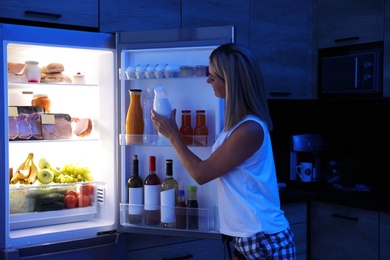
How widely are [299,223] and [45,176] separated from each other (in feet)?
4.62

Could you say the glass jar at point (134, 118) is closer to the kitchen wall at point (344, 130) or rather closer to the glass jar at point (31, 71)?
the glass jar at point (31, 71)

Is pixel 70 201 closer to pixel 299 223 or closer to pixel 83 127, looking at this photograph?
pixel 83 127

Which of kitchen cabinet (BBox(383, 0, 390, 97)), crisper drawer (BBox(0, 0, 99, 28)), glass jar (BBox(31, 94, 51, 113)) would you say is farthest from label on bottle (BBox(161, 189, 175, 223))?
kitchen cabinet (BBox(383, 0, 390, 97))

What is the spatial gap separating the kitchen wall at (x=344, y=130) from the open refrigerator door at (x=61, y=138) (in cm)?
125

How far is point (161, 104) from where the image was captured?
2111 mm

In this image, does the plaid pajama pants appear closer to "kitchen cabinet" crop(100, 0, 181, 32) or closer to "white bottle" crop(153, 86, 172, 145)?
"white bottle" crop(153, 86, 172, 145)

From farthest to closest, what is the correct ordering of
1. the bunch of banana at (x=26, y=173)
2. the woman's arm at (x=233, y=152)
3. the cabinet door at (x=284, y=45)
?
the cabinet door at (x=284, y=45) → the bunch of banana at (x=26, y=173) → the woman's arm at (x=233, y=152)

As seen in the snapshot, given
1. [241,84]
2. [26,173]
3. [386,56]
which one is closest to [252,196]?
[241,84]

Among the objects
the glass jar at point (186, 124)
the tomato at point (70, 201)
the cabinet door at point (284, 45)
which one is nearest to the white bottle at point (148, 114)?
the glass jar at point (186, 124)

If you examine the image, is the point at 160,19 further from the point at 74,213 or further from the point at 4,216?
the point at 4,216

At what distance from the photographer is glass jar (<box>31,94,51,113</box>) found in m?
2.44

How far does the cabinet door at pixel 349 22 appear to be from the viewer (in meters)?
2.88

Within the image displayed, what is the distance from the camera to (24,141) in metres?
2.28

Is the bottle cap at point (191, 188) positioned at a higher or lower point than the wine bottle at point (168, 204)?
higher
